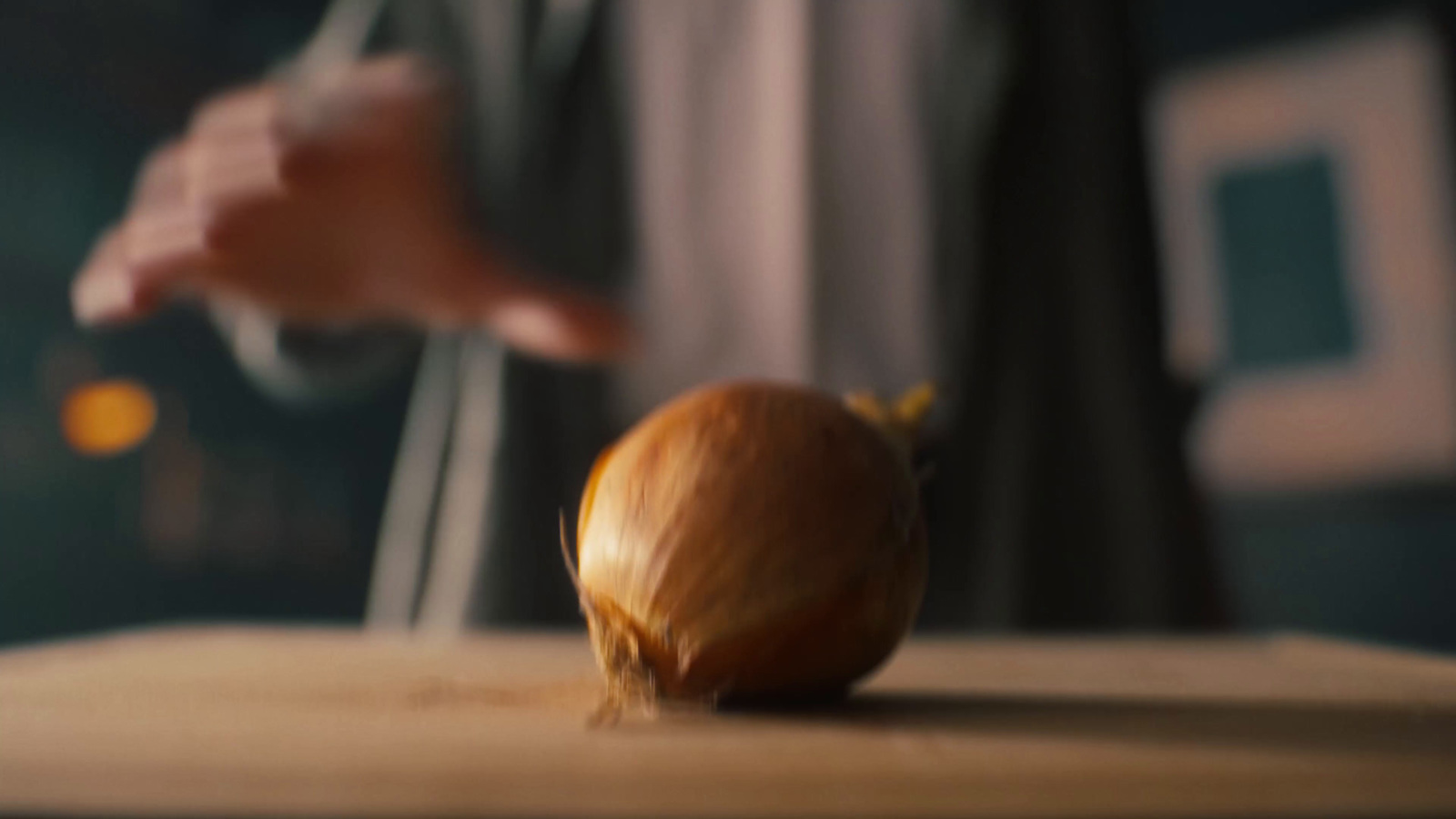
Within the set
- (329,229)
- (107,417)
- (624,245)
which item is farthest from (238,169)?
(107,417)

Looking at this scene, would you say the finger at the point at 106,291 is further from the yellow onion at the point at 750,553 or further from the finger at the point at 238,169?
the yellow onion at the point at 750,553

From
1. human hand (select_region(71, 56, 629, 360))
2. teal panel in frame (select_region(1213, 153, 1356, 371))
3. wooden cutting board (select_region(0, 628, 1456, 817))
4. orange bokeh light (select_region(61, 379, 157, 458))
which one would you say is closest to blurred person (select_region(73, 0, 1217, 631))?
human hand (select_region(71, 56, 629, 360))

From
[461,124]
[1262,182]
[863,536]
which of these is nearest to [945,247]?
[461,124]

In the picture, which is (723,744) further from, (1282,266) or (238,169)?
(1282,266)

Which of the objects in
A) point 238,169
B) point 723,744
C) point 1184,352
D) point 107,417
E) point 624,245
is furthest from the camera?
point 1184,352

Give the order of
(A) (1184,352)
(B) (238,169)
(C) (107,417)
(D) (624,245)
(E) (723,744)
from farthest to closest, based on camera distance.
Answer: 1. (A) (1184,352)
2. (C) (107,417)
3. (D) (624,245)
4. (B) (238,169)
5. (E) (723,744)
